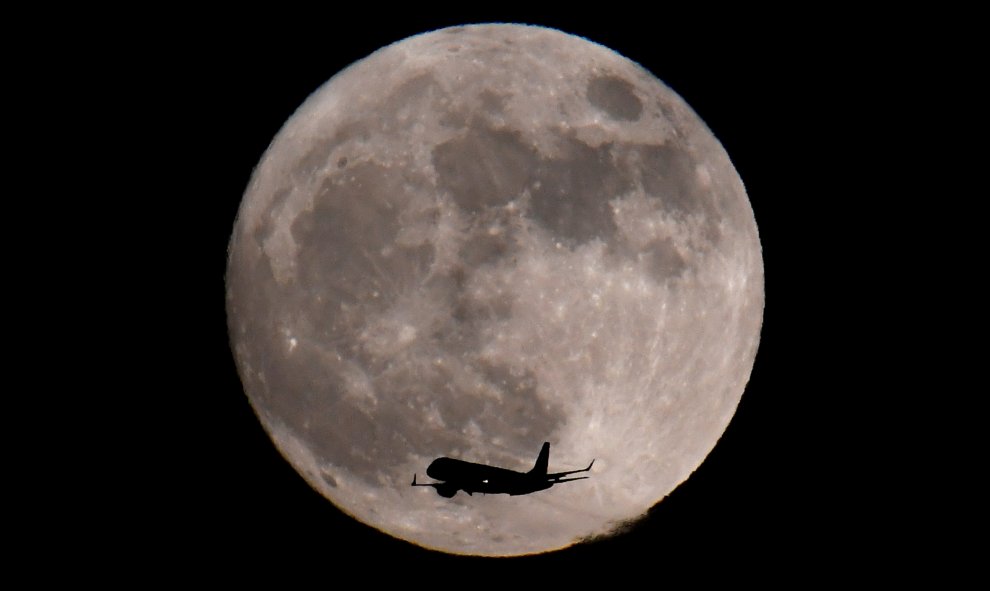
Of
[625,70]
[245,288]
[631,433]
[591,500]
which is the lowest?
[591,500]

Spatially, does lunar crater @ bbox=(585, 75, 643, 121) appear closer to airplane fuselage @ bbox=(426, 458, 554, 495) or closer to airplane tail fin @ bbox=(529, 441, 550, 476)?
airplane tail fin @ bbox=(529, 441, 550, 476)

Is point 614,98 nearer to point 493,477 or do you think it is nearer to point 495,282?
point 495,282

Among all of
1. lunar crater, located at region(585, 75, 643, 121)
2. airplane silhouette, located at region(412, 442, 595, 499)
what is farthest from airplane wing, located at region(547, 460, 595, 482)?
lunar crater, located at region(585, 75, 643, 121)

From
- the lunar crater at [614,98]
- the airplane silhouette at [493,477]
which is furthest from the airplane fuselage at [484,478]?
the lunar crater at [614,98]

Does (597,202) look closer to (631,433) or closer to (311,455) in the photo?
(631,433)

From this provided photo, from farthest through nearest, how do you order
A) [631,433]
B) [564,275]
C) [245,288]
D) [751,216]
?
[751,216]
[245,288]
[631,433]
[564,275]

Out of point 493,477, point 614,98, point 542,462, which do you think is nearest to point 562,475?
point 542,462

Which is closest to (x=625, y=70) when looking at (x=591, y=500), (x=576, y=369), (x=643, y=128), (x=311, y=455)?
(x=643, y=128)
